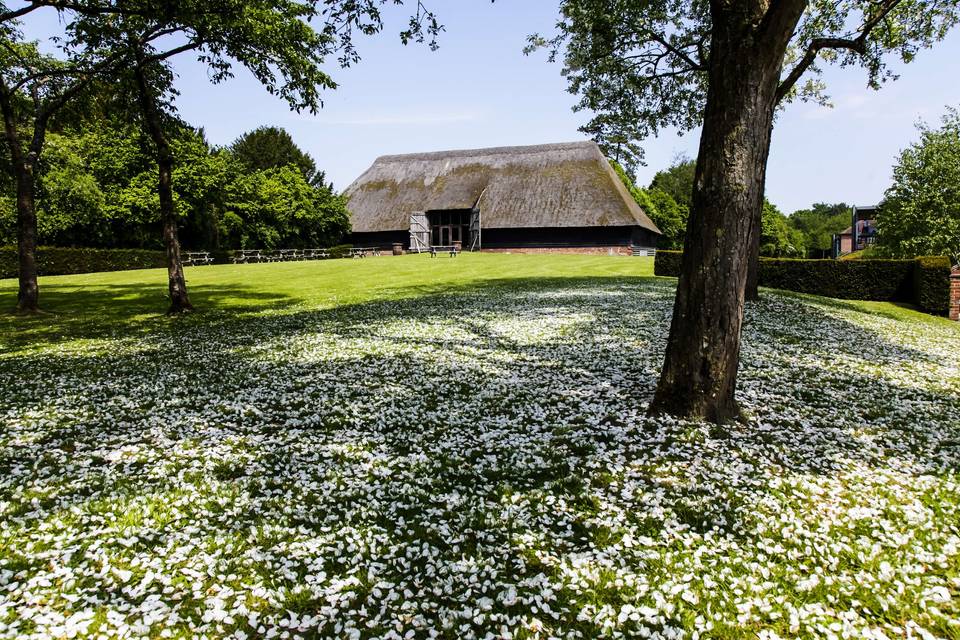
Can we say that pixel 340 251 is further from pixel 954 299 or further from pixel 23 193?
pixel 954 299

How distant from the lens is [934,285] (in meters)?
24.4

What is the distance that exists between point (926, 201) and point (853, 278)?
1681 cm

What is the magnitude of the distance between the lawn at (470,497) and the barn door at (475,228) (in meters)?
48.4

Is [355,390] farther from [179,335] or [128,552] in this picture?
[179,335]

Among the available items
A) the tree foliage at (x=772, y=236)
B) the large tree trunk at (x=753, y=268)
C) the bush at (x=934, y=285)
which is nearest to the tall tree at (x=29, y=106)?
the large tree trunk at (x=753, y=268)

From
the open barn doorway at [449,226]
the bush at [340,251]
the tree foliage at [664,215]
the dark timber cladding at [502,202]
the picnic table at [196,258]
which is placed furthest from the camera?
the tree foliage at [664,215]

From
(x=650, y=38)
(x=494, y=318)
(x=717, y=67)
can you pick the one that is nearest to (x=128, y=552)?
(x=717, y=67)

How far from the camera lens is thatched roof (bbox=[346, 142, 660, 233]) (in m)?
57.4

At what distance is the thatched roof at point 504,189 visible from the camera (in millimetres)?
57438

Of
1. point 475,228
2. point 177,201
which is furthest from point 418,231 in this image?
point 177,201

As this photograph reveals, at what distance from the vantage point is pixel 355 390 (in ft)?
32.3

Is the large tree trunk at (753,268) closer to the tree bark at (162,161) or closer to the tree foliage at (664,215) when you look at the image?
the tree bark at (162,161)

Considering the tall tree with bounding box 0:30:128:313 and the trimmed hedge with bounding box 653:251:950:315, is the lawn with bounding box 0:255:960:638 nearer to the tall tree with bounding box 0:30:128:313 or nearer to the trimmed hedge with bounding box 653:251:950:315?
the tall tree with bounding box 0:30:128:313

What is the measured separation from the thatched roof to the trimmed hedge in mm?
25040
